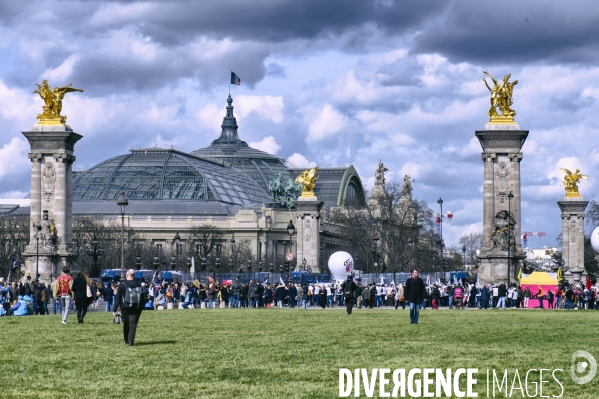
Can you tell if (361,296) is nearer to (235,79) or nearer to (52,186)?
(52,186)

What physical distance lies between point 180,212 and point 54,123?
3928 inches

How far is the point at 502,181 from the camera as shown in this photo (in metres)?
74.8

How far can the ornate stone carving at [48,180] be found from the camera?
78438 mm

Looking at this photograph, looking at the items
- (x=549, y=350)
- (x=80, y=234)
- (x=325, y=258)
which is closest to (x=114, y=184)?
(x=325, y=258)

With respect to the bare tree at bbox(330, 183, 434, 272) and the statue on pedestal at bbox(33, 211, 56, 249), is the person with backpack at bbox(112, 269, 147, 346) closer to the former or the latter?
the statue on pedestal at bbox(33, 211, 56, 249)

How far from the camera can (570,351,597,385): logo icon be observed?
18.5 meters

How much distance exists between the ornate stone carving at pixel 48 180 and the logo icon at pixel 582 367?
58657 millimetres

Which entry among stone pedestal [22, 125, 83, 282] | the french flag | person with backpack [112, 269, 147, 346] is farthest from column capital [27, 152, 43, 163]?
the french flag

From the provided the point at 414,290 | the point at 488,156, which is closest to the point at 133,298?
the point at 414,290

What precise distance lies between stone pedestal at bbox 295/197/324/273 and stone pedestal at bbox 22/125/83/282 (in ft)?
115

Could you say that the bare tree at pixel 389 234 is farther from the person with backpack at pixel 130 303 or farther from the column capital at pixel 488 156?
the person with backpack at pixel 130 303

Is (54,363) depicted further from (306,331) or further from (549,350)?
(306,331)

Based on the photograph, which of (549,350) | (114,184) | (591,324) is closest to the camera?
(549,350)

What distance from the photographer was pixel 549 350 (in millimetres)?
→ 24125
